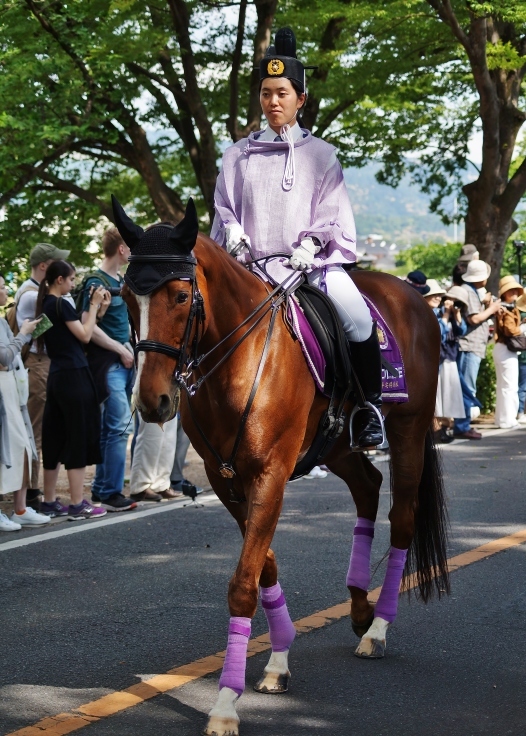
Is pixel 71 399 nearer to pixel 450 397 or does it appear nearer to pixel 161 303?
pixel 161 303

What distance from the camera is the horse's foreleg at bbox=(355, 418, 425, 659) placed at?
18.5 feet

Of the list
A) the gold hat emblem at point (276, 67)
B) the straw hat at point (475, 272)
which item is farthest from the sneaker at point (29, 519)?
the straw hat at point (475, 272)

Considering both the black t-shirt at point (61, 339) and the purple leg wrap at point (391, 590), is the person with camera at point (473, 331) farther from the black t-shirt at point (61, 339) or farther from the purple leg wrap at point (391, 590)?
the purple leg wrap at point (391, 590)

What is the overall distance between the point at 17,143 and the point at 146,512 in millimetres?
10233

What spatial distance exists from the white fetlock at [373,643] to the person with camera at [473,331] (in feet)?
29.4

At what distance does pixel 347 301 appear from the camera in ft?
17.3

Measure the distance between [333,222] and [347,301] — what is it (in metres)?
0.38

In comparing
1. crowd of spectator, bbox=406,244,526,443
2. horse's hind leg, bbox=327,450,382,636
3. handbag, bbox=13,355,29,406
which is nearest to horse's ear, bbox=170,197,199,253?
horse's hind leg, bbox=327,450,382,636

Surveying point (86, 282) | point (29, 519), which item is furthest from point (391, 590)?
point (86, 282)

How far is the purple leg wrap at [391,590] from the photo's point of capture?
5.64 metres

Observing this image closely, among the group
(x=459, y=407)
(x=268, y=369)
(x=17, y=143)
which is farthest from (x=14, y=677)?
(x=17, y=143)

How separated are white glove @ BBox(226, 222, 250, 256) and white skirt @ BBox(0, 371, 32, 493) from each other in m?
4.38

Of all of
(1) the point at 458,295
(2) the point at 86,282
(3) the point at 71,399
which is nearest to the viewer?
(3) the point at 71,399

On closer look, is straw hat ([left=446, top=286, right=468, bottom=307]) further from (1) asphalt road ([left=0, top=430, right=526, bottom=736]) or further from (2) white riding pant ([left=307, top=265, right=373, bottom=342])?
→ (2) white riding pant ([left=307, top=265, right=373, bottom=342])
